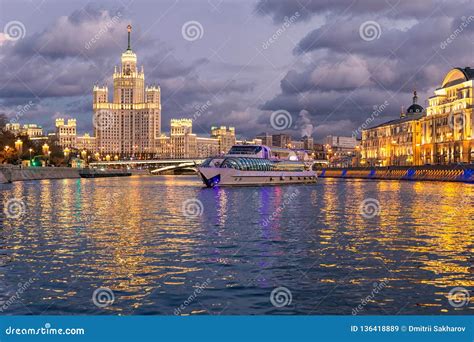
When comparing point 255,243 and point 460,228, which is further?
point 460,228

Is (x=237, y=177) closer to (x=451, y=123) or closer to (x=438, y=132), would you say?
(x=451, y=123)

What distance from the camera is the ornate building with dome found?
117 metres

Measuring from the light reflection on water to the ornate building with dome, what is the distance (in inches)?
3714

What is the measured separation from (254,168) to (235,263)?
209ft

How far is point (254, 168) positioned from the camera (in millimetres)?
80625

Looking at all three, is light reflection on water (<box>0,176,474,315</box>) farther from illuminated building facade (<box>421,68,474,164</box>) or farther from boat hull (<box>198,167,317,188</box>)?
illuminated building facade (<box>421,68,474,164</box>)

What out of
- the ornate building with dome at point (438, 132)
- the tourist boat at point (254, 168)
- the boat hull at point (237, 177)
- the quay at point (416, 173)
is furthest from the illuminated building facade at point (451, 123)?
the boat hull at point (237, 177)

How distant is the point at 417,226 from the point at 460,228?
196 cm

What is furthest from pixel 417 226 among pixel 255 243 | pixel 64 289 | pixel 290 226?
pixel 64 289

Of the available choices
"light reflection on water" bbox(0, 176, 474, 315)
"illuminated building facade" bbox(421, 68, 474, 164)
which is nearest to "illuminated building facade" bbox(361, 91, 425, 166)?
"illuminated building facade" bbox(421, 68, 474, 164)

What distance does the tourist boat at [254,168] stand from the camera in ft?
246
